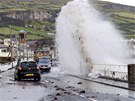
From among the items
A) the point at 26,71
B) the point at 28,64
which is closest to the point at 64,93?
the point at 26,71

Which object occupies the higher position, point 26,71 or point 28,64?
point 28,64

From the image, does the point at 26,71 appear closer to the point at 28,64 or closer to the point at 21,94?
the point at 28,64

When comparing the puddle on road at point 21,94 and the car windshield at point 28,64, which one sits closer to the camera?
the puddle on road at point 21,94

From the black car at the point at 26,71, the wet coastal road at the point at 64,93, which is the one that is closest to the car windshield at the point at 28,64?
the black car at the point at 26,71

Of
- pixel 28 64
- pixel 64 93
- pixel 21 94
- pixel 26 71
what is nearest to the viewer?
pixel 21 94

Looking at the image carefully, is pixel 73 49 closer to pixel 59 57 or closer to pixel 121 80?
pixel 59 57

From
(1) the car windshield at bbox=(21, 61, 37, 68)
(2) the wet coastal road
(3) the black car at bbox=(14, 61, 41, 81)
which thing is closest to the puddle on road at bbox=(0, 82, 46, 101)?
(2) the wet coastal road

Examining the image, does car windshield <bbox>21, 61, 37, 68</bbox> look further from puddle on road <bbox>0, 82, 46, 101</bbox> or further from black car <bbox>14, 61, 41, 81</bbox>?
puddle on road <bbox>0, 82, 46, 101</bbox>

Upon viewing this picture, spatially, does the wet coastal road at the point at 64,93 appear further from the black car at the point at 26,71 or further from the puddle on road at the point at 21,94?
the black car at the point at 26,71

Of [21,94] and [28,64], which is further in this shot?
[28,64]

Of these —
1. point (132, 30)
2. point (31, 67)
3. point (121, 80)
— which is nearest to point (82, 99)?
point (121, 80)

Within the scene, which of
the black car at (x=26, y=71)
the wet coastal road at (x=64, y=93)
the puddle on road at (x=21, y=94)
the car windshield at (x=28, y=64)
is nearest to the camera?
the wet coastal road at (x=64, y=93)

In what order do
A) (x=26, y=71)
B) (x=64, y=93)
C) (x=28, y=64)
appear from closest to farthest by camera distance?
(x=64, y=93)
(x=26, y=71)
(x=28, y=64)

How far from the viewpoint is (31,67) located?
4131 cm
